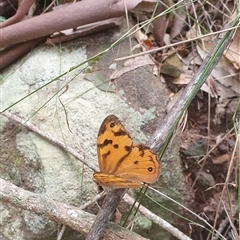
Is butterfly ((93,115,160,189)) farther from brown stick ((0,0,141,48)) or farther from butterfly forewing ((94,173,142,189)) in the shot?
brown stick ((0,0,141,48))

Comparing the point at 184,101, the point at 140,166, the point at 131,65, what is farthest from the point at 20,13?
the point at 140,166

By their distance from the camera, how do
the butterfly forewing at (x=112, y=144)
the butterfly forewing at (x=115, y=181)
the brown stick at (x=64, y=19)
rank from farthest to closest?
1. the brown stick at (x=64, y=19)
2. the butterfly forewing at (x=112, y=144)
3. the butterfly forewing at (x=115, y=181)

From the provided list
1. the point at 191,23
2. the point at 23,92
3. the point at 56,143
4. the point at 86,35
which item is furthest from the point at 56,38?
the point at 191,23

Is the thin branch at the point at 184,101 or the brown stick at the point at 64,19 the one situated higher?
the brown stick at the point at 64,19

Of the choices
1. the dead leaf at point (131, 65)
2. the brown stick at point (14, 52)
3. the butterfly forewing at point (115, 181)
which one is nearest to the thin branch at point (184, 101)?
the butterfly forewing at point (115, 181)

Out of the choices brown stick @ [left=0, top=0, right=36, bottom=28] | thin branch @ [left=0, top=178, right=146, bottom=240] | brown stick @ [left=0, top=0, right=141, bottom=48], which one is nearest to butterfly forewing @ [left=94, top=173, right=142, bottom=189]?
thin branch @ [left=0, top=178, right=146, bottom=240]

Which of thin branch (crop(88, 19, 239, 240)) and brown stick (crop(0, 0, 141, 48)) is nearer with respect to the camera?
thin branch (crop(88, 19, 239, 240))

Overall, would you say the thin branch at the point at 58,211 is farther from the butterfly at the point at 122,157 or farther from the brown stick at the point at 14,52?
the brown stick at the point at 14,52
